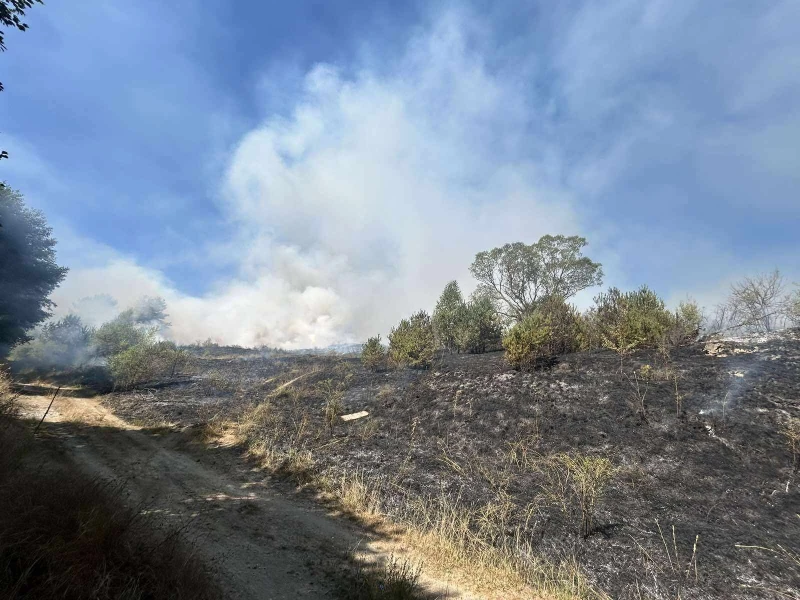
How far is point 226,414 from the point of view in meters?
15.6

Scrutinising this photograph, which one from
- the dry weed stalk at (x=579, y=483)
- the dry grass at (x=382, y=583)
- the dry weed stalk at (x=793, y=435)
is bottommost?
the dry grass at (x=382, y=583)

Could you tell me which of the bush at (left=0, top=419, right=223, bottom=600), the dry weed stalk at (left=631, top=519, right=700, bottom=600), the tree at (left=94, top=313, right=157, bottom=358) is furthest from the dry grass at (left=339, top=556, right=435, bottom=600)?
the tree at (left=94, top=313, right=157, bottom=358)

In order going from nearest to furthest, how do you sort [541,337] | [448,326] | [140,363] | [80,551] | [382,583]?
1. [80,551]
2. [382,583]
3. [541,337]
4. [140,363]
5. [448,326]

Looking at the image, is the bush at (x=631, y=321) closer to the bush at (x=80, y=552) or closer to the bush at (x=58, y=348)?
the bush at (x=80, y=552)

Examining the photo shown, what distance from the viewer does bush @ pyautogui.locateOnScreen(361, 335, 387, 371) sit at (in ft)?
75.9

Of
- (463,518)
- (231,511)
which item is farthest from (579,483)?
(231,511)

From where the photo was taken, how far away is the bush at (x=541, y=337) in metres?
14.8

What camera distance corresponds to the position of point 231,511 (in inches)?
289

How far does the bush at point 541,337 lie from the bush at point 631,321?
0.97 metres

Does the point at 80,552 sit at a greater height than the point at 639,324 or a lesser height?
lesser

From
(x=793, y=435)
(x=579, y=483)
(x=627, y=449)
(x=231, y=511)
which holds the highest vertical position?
(x=793, y=435)

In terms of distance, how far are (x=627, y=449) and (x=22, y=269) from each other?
3340 centimetres

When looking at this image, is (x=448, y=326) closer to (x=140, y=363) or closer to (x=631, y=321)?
(x=631, y=321)

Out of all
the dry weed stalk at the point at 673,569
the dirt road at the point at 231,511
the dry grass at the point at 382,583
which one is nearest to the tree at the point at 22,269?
the dirt road at the point at 231,511
